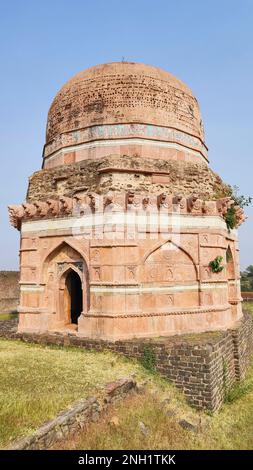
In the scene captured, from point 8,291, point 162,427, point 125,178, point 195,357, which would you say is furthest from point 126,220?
point 8,291

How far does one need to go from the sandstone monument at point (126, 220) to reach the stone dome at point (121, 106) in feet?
0.11

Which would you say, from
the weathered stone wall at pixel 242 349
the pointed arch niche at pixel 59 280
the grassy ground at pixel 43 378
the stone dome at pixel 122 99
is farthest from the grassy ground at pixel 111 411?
the stone dome at pixel 122 99

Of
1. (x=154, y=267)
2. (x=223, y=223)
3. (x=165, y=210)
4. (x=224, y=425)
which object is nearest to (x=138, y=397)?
(x=224, y=425)

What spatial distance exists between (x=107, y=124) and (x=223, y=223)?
13.9ft

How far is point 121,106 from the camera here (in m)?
9.93

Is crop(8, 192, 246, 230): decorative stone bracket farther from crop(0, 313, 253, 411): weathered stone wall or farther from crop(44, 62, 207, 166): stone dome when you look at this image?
crop(0, 313, 253, 411): weathered stone wall

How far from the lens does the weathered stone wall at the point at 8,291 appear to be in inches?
830

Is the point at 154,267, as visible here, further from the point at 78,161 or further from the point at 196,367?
the point at 78,161

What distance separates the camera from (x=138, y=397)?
6.24 m

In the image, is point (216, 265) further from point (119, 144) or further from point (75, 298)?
point (75, 298)

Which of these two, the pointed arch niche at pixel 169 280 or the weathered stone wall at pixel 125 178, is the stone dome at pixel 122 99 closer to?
the weathered stone wall at pixel 125 178

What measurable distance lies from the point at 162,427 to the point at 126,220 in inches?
175

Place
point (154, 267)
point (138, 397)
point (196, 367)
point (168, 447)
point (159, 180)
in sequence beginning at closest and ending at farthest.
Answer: point (168, 447), point (138, 397), point (196, 367), point (154, 267), point (159, 180)
